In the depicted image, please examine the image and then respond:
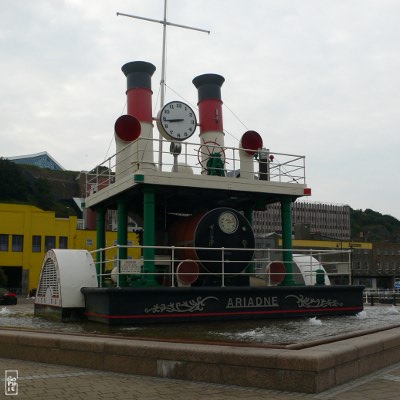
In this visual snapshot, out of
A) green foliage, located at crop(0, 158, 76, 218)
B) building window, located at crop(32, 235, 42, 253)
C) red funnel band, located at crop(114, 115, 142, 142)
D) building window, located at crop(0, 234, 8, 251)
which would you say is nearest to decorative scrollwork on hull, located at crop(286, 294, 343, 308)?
red funnel band, located at crop(114, 115, 142, 142)

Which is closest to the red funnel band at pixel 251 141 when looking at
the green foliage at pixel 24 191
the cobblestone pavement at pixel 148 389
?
the cobblestone pavement at pixel 148 389

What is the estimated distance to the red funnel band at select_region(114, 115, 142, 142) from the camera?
16625 millimetres

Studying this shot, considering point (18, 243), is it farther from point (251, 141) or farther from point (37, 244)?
point (251, 141)

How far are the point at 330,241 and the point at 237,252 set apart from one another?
322 ft

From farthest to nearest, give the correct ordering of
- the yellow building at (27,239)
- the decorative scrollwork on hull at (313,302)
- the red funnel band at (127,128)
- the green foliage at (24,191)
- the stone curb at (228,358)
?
the green foliage at (24,191) < the yellow building at (27,239) < the red funnel band at (127,128) < the decorative scrollwork on hull at (313,302) < the stone curb at (228,358)

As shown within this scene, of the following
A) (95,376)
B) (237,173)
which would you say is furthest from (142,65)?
(95,376)

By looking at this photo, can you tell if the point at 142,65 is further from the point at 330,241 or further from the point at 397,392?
the point at 330,241

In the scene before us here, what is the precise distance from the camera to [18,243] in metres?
59.8

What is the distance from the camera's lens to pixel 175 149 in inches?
659

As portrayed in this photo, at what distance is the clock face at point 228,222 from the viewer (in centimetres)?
1545

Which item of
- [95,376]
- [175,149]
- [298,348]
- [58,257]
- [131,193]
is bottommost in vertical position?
[95,376]

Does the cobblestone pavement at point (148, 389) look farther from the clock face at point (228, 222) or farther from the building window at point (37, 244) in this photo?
the building window at point (37, 244)

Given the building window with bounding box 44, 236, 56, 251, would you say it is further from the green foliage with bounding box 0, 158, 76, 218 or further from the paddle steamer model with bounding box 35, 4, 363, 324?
the green foliage with bounding box 0, 158, 76, 218

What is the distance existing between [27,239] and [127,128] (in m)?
46.9
